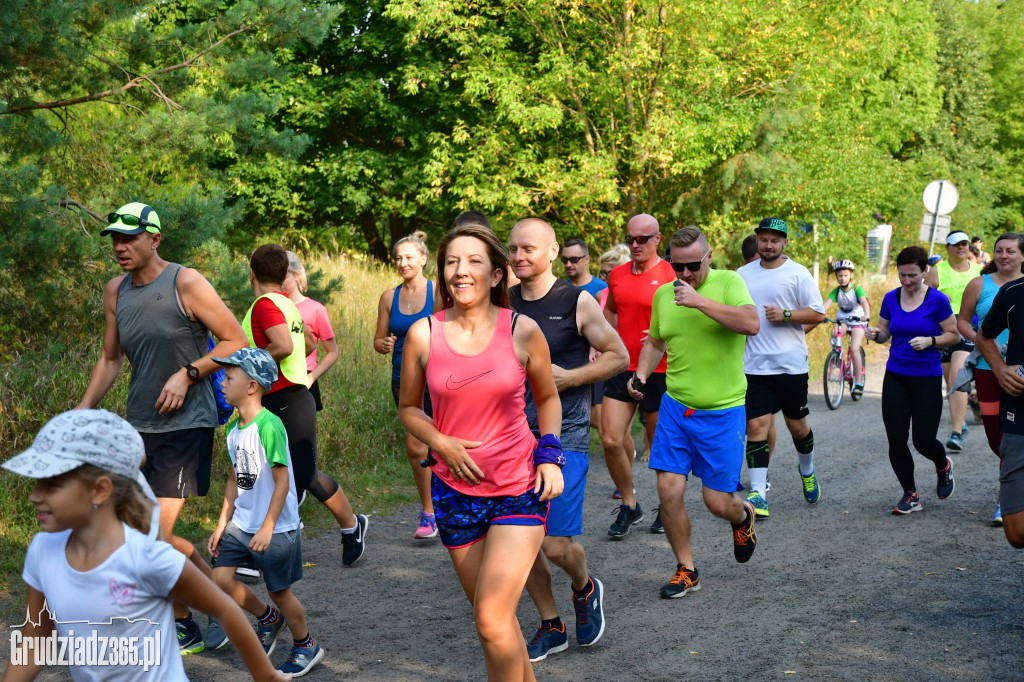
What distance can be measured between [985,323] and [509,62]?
55.9 ft

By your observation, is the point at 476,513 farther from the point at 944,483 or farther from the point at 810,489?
the point at 944,483

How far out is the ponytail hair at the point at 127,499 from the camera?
8.73 feet

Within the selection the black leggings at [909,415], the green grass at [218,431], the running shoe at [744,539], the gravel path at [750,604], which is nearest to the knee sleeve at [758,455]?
Result: the gravel path at [750,604]

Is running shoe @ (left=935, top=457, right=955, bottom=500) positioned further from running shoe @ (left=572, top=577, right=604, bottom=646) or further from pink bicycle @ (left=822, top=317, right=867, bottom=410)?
pink bicycle @ (left=822, top=317, right=867, bottom=410)

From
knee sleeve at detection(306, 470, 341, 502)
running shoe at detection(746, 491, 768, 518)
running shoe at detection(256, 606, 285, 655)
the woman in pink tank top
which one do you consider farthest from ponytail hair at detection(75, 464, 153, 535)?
running shoe at detection(746, 491, 768, 518)

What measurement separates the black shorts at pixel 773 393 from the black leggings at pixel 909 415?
658 millimetres

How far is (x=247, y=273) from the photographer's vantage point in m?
10.8

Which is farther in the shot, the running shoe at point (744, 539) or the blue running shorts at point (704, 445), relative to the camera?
the running shoe at point (744, 539)

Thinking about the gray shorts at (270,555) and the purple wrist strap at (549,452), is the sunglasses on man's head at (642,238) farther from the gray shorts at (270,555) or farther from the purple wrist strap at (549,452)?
the purple wrist strap at (549,452)

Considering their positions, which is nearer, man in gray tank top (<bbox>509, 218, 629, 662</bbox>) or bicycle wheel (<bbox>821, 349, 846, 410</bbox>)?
man in gray tank top (<bbox>509, 218, 629, 662</bbox>)

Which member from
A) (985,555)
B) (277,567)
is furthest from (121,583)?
(985,555)

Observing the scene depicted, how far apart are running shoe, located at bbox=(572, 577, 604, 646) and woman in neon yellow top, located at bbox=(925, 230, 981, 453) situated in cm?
674

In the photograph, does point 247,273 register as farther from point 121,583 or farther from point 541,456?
point 121,583

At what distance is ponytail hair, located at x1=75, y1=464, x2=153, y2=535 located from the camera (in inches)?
105
